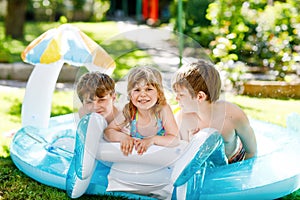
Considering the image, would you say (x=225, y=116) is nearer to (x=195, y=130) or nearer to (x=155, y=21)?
(x=195, y=130)

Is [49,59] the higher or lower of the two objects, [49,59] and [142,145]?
the higher

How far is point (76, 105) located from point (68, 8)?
45.1ft

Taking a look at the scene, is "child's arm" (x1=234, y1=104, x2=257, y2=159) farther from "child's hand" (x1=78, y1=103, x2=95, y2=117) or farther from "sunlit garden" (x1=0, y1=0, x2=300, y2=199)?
"sunlit garden" (x1=0, y1=0, x2=300, y2=199)

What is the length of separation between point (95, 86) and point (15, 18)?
26.4 ft

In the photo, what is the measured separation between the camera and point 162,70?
113 inches

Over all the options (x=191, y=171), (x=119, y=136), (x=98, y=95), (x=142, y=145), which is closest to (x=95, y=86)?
(x=98, y=95)

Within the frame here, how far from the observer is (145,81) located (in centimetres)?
272

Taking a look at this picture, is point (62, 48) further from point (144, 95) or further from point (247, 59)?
point (247, 59)

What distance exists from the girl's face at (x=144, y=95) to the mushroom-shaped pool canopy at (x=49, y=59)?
49 cm

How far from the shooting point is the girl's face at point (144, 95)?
2.72 metres

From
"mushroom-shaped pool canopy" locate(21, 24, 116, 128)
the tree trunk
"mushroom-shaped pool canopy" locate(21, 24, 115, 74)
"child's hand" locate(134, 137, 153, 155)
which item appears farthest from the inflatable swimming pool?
the tree trunk

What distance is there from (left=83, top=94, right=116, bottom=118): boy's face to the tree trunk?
777 centimetres

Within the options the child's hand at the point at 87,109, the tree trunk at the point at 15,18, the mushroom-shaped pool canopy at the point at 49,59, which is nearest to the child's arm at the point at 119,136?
the child's hand at the point at 87,109

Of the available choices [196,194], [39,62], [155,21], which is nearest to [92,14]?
[155,21]
